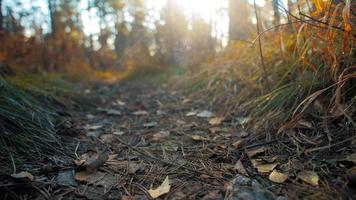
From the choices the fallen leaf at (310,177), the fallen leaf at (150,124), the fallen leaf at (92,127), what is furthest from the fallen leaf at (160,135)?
the fallen leaf at (310,177)

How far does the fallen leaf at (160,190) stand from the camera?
4.03 feet

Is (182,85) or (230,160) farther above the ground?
(182,85)

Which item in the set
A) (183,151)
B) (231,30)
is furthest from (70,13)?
(183,151)

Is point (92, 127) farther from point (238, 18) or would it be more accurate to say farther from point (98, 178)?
point (238, 18)

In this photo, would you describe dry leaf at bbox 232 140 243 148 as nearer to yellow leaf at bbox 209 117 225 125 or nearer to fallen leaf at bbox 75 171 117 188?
yellow leaf at bbox 209 117 225 125

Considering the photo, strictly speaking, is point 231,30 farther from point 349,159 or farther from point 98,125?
point 349,159

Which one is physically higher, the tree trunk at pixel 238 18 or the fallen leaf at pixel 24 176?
the tree trunk at pixel 238 18

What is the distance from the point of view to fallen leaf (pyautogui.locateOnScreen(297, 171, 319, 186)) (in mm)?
1182

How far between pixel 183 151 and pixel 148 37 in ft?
22.4

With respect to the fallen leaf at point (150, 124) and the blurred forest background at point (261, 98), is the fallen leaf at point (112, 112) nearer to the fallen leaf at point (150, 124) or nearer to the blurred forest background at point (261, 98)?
the blurred forest background at point (261, 98)

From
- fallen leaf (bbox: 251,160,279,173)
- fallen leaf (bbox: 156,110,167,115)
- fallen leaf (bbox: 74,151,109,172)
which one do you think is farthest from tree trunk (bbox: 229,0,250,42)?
fallen leaf (bbox: 74,151,109,172)

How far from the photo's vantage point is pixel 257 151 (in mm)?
1541

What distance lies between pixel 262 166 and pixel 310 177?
0.22 metres

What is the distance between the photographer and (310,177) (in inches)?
48.1
